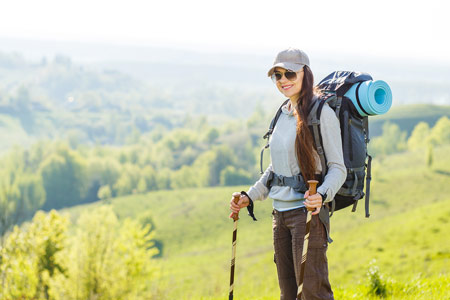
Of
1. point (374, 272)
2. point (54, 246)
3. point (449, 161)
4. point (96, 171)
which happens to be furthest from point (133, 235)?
point (96, 171)

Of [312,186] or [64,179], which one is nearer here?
[312,186]

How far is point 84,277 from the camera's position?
33531 millimetres

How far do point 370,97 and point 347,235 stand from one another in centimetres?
6495

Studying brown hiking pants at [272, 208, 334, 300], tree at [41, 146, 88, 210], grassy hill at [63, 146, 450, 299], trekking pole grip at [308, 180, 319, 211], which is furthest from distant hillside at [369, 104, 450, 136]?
trekking pole grip at [308, 180, 319, 211]

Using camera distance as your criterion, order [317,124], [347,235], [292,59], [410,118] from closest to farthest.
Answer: [317,124] → [292,59] → [347,235] → [410,118]

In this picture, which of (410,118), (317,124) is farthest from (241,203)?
(410,118)

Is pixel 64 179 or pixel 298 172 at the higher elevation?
pixel 298 172

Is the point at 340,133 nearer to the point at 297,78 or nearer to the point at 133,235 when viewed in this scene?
the point at 297,78

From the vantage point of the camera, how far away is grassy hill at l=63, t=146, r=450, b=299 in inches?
1286

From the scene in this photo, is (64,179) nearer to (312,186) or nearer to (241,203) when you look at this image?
(241,203)

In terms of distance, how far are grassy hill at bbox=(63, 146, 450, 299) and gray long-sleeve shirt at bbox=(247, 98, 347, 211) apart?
2.68m

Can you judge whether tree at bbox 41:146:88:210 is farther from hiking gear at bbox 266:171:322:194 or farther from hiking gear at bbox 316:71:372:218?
hiking gear at bbox 316:71:372:218

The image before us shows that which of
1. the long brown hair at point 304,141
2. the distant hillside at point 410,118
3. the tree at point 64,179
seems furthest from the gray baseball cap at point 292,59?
the distant hillside at point 410,118

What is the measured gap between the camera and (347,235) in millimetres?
65938
